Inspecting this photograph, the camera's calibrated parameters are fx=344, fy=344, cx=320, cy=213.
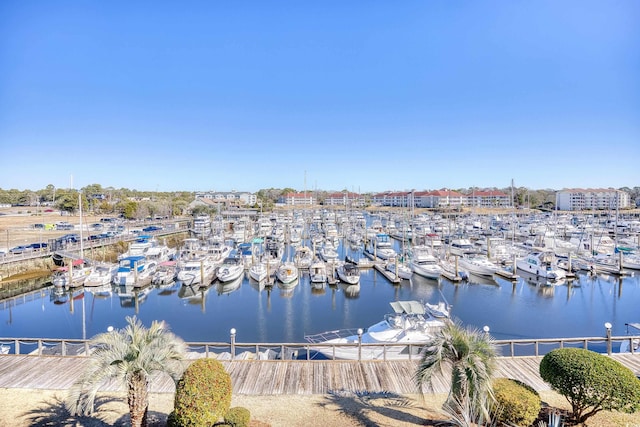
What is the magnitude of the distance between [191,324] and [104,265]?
732 inches

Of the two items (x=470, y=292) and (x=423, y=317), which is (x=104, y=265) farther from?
(x=470, y=292)

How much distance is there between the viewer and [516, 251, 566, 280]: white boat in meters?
37.0

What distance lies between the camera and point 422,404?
34.7 ft

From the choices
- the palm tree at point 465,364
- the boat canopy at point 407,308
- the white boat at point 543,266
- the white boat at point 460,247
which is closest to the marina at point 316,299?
the white boat at point 543,266

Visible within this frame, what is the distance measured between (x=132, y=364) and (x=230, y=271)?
99.9 ft

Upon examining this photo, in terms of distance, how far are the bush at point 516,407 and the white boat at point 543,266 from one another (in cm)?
3464

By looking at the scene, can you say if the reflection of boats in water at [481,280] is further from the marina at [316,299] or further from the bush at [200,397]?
the bush at [200,397]

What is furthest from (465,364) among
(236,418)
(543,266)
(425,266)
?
(543,266)

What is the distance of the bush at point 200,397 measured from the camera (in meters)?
7.36

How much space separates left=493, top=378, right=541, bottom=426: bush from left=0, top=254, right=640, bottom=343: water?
53.9ft

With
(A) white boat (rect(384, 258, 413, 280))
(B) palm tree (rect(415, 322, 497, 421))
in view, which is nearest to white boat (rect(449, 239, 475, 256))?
(A) white boat (rect(384, 258, 413, 280))

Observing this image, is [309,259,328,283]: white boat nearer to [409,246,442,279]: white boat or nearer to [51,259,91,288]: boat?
[409,246,442,279]: white boat

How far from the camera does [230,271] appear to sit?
37438mm

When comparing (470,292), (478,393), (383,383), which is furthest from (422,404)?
(470,292)
